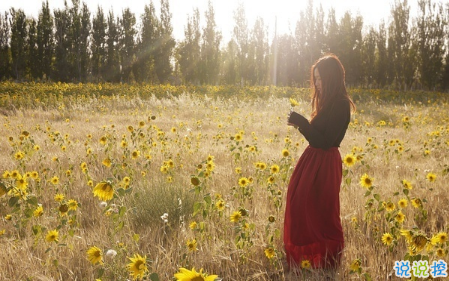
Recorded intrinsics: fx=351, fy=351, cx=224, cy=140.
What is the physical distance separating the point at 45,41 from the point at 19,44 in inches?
Answer: 86.0

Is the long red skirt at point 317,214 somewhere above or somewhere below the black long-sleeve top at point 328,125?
below

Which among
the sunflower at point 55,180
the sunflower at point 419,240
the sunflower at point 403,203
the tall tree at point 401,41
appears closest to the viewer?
the sunflower at point 419,240

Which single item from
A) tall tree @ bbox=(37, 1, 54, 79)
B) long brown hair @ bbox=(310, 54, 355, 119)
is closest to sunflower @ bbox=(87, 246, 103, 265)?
long brown hair @ bbox=(310, 54, 355, 119)

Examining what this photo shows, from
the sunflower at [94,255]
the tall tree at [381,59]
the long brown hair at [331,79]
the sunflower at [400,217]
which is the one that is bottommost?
the sunflower at [400,217]

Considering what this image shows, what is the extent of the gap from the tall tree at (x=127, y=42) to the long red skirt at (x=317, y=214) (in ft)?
101

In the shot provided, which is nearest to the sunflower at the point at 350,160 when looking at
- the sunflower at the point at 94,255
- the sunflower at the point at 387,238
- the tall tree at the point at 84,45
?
the sunflower at the point at 387,238

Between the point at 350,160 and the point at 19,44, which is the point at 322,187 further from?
the point at 19,44

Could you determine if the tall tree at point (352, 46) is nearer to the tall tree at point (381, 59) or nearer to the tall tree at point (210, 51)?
the tall tree at point (381, 59)

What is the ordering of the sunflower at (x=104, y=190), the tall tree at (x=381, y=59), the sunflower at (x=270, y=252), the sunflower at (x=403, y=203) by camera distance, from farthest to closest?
the tall tree at (x=381, y=59), the sunflower at (x=403, y=203), the sunflower at (x=270, y=252), the sunflower at (x=104, y=190)

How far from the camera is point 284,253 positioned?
2684mm

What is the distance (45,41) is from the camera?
31250 millimetres

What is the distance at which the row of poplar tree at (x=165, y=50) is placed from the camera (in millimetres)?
30375

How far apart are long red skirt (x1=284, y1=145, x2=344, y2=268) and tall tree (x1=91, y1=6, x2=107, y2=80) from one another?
104ft

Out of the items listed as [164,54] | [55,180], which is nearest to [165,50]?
[164,54]
